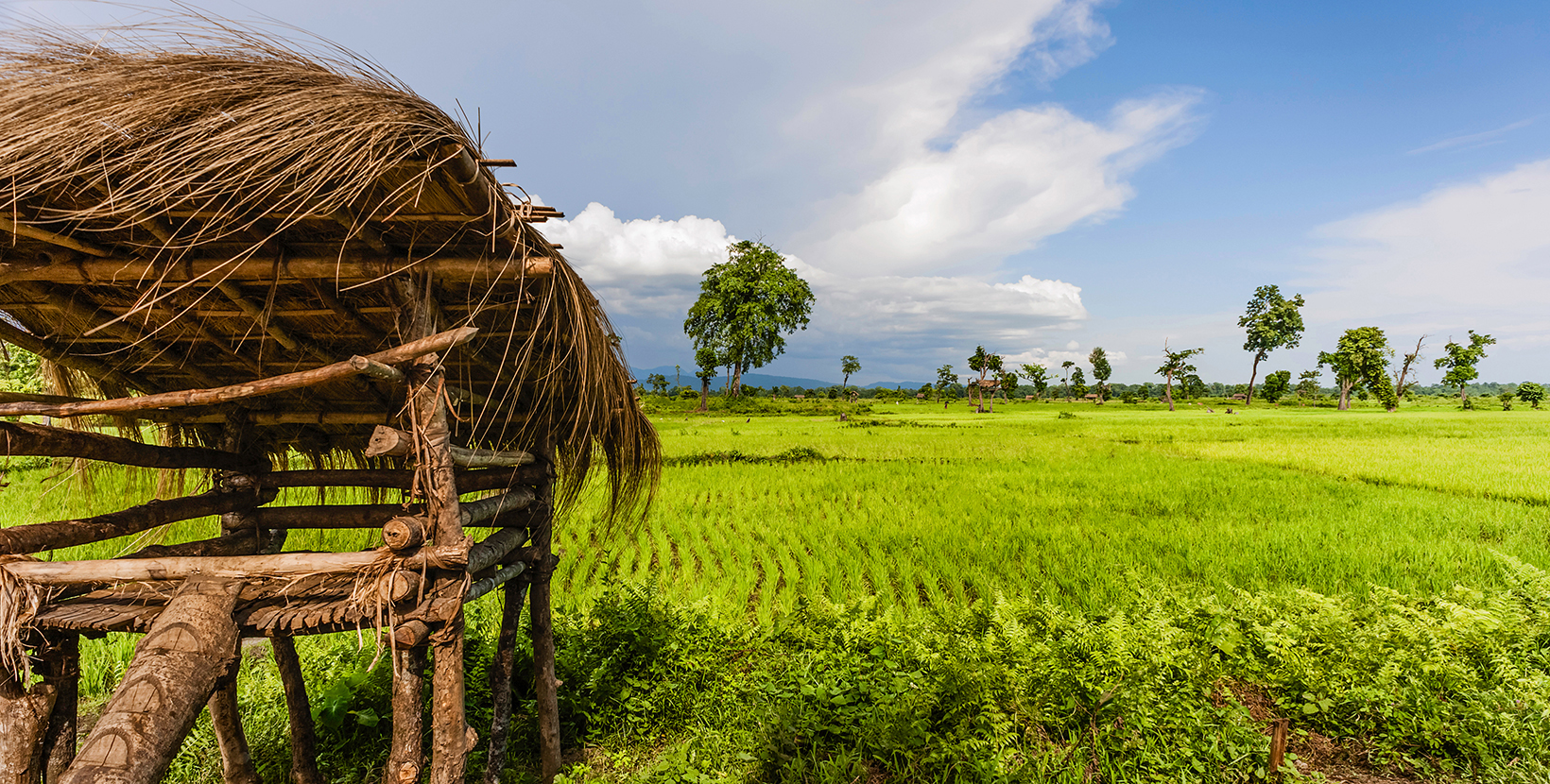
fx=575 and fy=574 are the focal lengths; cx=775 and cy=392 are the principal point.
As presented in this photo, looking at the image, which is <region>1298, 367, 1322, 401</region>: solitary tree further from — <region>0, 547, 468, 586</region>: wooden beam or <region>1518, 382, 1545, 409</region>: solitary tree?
<region>0, 547, 468, 586</region>: wooden beam

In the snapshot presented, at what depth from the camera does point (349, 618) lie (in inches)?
68.4

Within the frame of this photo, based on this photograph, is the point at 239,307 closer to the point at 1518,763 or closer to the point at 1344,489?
the point at 1518,763

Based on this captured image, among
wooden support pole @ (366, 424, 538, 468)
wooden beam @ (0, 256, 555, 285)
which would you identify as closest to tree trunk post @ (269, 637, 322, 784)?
wooden support pole @ (366, 424, 538, 468)

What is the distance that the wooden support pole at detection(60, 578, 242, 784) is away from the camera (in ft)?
4.49

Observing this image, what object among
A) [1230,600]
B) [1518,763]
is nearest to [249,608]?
[1518,763]

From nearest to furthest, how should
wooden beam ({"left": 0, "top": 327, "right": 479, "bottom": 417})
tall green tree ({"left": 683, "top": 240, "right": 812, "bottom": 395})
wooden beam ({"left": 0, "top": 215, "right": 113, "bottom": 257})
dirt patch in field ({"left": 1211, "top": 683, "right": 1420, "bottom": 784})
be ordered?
wooden beam ({"left": 0, "top": 215, "right": 113, "bottom": 257}), wooden beam ({"left": 0, "top": 327, "right": 479, "bottom": 417}), dirt patch in field ({"left": 1211, "top": 683, "right": 1420, "bottom": 784}), tall green tree ({"left": 683, "top": 240, "right": 812, "bottom": 395})

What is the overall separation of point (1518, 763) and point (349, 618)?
4.61m

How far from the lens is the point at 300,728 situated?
2.80 m

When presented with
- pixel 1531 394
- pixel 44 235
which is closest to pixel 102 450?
pixel 44 235

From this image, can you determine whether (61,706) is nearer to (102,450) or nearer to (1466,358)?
(102,450)

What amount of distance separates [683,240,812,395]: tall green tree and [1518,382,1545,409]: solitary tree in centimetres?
4933

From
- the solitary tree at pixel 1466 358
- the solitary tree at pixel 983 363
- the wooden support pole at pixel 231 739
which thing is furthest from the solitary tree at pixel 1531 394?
the wooden support pole at pixel 231 739

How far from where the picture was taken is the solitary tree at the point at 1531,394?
39031mm

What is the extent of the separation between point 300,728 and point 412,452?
2.00 metres
